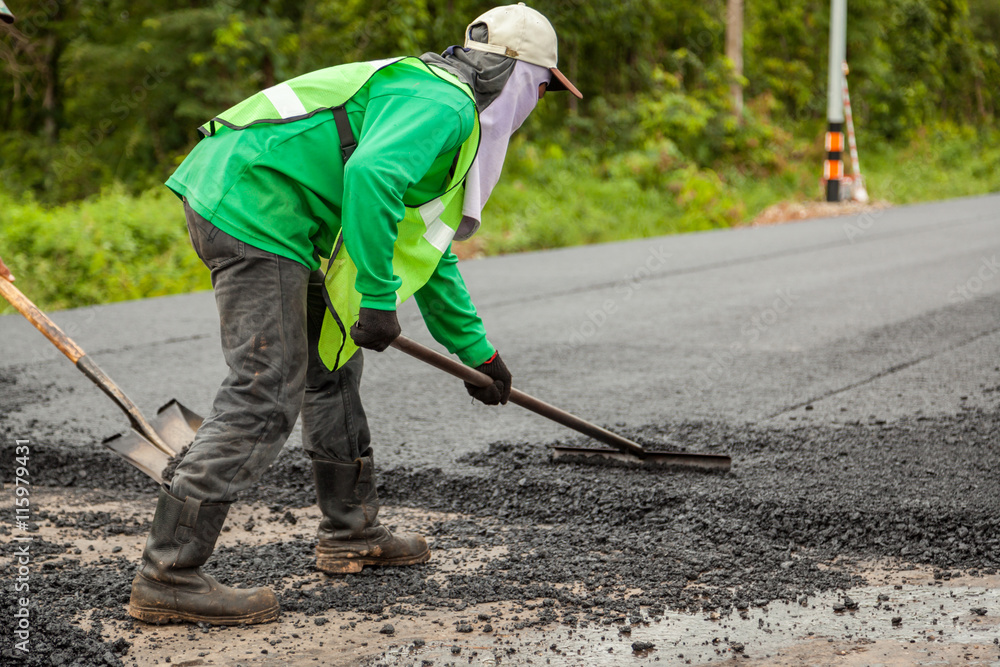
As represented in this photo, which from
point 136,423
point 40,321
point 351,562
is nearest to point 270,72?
point 136,423

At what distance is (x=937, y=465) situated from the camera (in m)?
3.77

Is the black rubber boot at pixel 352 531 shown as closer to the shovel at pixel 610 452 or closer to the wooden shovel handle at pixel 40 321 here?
the shovel at pixel 610 452

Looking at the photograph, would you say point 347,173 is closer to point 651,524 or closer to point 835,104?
point 651,524

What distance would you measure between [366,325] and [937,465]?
227 centimetres

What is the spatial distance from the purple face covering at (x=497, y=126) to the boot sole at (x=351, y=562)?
3.10 feet

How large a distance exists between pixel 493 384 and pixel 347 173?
991mm

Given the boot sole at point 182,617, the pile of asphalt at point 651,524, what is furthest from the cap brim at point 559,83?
the boot sole at point 182,617

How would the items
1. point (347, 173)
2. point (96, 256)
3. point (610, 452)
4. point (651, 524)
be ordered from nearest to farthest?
point (347, 173)
point (651, 524)
point (610, 452)
point (96, 256)

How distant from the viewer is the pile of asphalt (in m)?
2.79

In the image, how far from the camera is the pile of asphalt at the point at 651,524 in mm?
2785

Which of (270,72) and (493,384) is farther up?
(270,72)

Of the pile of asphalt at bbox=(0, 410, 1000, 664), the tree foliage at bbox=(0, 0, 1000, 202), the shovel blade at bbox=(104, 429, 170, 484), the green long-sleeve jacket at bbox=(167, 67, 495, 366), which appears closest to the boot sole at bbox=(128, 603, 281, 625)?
the pile of asphalt at bbox=(0, 410, 1000, 664)

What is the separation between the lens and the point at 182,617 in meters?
2.64

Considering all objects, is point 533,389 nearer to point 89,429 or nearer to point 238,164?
point 89,429
